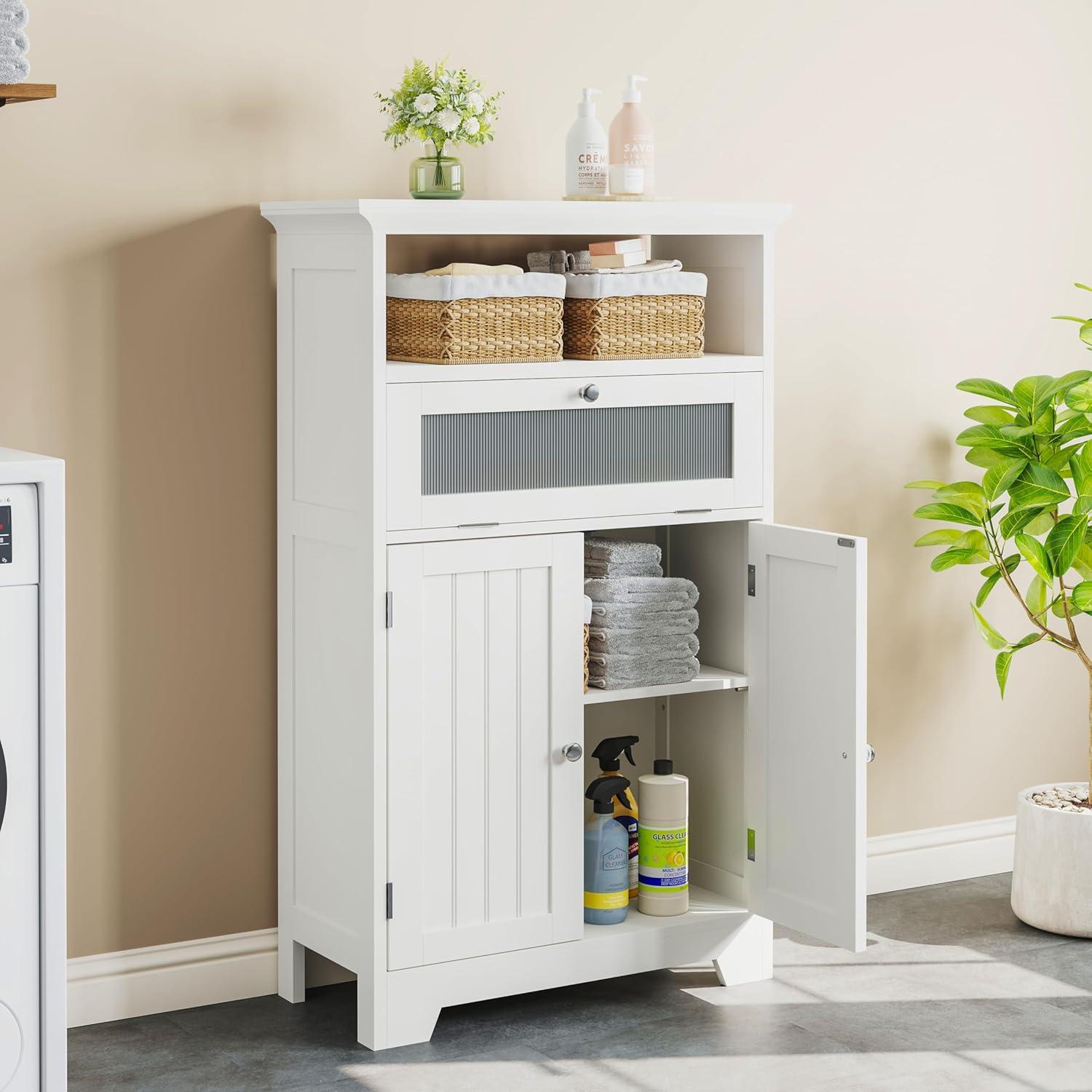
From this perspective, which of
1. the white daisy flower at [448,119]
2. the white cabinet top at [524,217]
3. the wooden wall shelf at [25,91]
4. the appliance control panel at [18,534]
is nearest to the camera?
the appliance control panel at [18,534]

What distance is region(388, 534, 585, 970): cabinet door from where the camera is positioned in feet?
8.70

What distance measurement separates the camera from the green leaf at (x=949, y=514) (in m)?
3.35

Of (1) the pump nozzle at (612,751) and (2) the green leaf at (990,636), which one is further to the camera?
(2) the green leaf at (990,636)

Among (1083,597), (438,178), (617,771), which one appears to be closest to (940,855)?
(1083,597)

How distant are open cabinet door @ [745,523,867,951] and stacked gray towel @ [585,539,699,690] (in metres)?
0.13

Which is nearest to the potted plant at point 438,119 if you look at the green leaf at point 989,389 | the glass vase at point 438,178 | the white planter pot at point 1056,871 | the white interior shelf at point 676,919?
the glass vase at point 438,178

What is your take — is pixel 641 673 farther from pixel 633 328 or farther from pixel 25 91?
pixel 25 91

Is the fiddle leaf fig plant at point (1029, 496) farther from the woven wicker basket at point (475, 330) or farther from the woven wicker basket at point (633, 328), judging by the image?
the woven wicker basket at point (475, 330)

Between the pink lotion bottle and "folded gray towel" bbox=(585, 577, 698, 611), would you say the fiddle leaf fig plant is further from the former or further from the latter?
the pink lotion bottle

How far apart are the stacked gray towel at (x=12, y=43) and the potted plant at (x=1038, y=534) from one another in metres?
1.91

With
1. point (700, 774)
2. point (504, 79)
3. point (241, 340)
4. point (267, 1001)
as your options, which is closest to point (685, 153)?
point (504, 79)

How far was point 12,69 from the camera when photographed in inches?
92.6

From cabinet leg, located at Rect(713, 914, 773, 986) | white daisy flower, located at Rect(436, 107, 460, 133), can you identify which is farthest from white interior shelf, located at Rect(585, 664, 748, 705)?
white daisy flower, located at Rect(436, 107, 460, 133)

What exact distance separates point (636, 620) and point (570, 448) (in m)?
0.35
